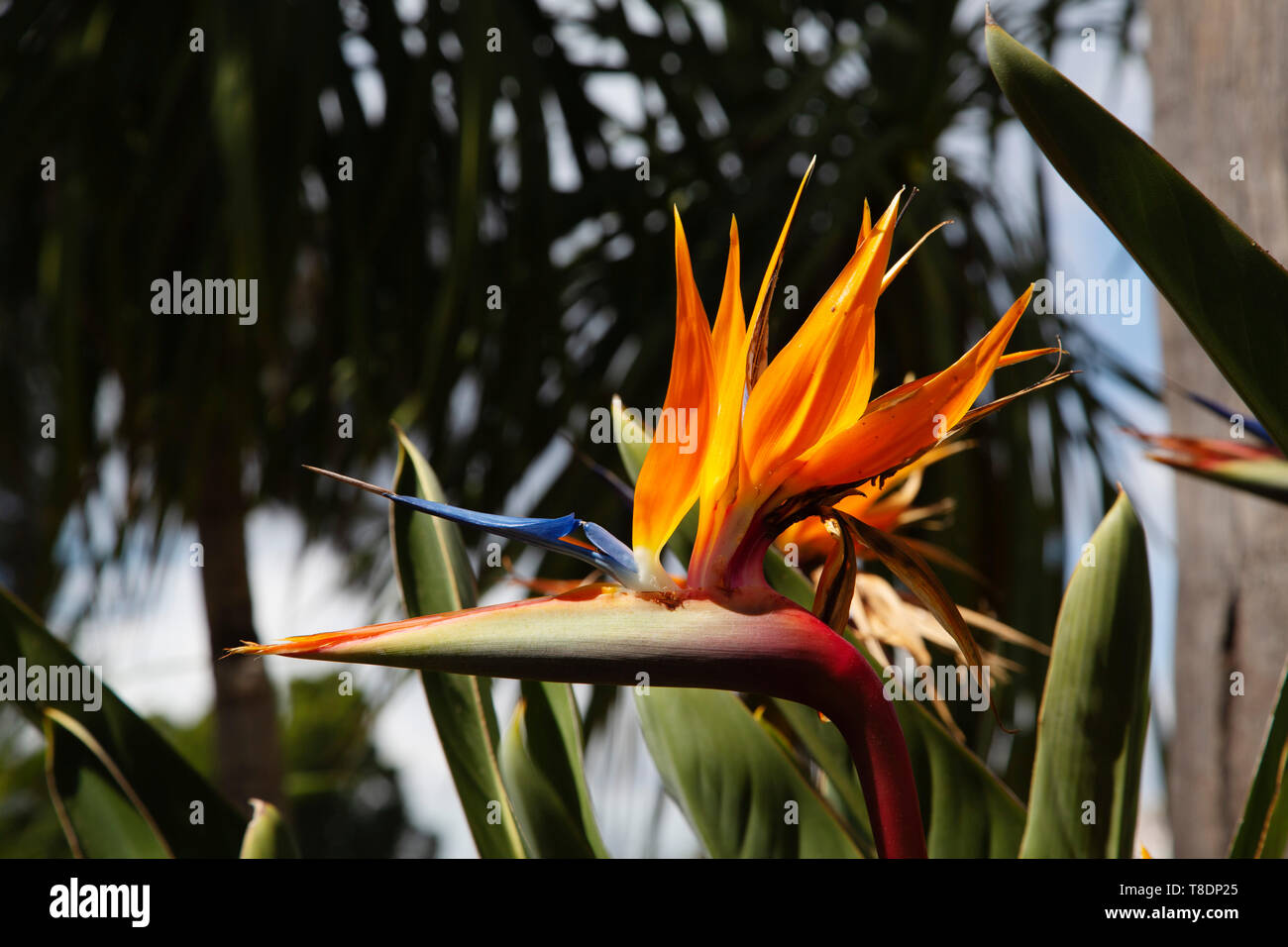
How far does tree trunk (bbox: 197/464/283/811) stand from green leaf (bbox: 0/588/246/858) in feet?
2.86

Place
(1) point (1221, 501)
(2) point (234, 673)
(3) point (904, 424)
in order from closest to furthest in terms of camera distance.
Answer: (3) point (904, 424) < (1) point (1221, 501) < (2) point (234, 673)

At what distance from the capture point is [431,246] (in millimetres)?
1401

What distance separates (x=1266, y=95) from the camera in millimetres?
619

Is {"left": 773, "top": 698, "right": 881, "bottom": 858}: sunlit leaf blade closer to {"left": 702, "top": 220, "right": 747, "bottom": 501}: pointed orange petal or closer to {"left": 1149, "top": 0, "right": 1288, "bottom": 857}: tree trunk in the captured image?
→ {"left": 702, "top": 220, "right": 747, "bottom": 501}: pointed orange petal

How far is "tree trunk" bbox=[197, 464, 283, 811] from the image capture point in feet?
3.93

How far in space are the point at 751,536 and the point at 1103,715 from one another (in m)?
0.16

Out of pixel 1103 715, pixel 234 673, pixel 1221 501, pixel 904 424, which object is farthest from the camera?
pixel 234 673

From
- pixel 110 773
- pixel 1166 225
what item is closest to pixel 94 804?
pixel 110 773

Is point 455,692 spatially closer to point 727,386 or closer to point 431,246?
point 727,386

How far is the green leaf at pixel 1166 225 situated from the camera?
0.65 feet

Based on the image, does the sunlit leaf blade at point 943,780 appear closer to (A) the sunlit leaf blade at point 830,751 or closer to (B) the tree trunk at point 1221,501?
(A) the sunlit leaf blade at point 830,751

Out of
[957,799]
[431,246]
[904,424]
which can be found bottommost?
[957,799]

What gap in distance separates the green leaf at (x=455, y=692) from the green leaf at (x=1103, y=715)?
171 mm
